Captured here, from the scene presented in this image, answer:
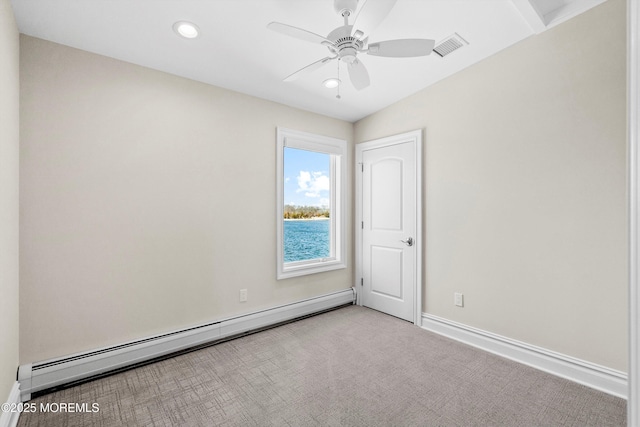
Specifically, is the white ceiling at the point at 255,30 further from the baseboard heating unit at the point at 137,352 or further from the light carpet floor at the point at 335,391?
the light carpet floor at the point at 335,391

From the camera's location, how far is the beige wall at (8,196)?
164cm

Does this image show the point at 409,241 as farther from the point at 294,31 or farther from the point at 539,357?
the point at 294,31

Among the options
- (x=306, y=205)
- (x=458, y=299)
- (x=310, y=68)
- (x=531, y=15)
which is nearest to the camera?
(x=310, y=68)

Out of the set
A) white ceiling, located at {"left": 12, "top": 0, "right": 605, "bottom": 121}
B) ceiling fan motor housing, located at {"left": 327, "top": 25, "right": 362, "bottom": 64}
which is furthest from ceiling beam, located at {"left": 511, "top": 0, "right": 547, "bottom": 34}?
ceiling fan motor housing, located at {"left": 327, "top": 25, "right": 362, "bottom": 64}

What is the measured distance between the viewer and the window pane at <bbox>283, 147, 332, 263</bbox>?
3533mm

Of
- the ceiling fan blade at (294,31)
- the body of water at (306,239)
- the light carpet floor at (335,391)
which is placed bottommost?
the light carpet floor at (335,391)

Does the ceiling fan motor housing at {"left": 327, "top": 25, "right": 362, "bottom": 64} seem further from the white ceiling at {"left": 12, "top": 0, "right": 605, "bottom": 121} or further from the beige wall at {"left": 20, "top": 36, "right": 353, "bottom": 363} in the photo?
the beige wall at {"left": 20, "top": 36, "right": 353, "bottom": 363}

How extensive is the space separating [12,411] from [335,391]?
6.39 ft

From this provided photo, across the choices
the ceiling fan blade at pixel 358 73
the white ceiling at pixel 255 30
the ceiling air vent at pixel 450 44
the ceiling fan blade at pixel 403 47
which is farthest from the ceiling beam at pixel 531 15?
the ceiling fan blade at pixel 358 73

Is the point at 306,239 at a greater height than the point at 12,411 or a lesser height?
greater

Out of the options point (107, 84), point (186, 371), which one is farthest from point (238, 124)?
point (186, 371)

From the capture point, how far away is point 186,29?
2.13 meters

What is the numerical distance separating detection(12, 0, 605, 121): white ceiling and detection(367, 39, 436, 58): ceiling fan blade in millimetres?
462

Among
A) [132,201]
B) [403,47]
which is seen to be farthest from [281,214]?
[403,47]
